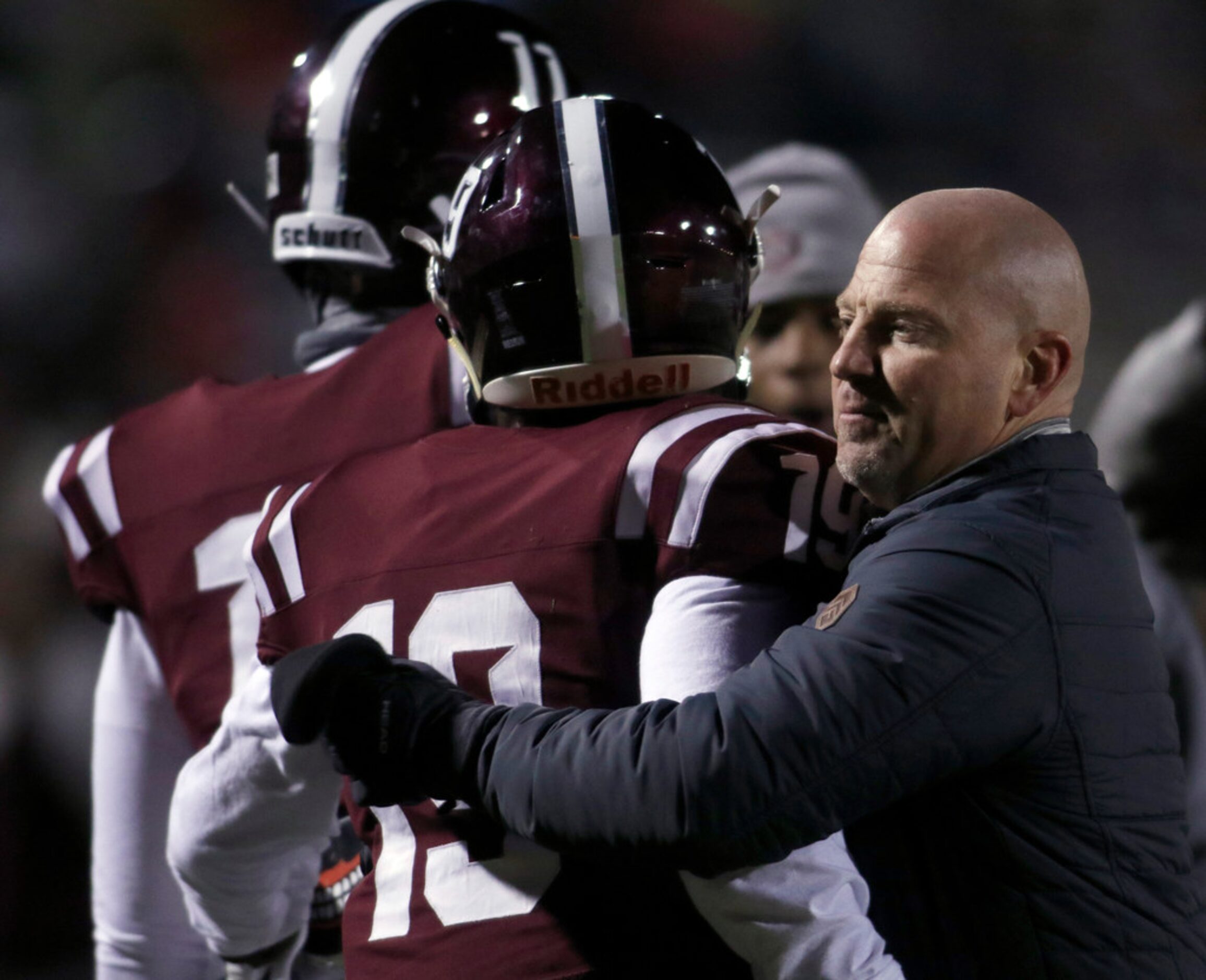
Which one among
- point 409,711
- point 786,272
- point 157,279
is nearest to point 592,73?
point 157,279

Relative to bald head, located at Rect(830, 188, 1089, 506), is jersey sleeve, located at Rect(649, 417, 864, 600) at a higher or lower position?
lower

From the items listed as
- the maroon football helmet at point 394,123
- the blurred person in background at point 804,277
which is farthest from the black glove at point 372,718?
the blurred person in background at point 804,277

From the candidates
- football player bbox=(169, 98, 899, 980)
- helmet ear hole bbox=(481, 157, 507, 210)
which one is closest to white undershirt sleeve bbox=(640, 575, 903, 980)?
football player bbox=(169, 98, 899, 980)

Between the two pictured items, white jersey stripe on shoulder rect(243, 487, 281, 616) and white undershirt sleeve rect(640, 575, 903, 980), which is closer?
white undershirt sleeve rect(640, 575, 903, 980)

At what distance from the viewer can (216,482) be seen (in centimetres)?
201

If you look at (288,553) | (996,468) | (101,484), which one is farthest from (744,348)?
(101,484)

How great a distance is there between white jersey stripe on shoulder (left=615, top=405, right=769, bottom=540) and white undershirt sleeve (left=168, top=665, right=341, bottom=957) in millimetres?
404

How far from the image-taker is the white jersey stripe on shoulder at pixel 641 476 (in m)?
1.31

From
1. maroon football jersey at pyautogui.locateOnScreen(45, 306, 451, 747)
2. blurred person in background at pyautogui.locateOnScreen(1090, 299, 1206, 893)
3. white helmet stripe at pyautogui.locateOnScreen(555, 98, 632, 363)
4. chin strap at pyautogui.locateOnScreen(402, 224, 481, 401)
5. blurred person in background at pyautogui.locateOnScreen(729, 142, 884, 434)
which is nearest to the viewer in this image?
white helmet stripe at pyautogui.locateOnScreen(555, 98, 632, 363)

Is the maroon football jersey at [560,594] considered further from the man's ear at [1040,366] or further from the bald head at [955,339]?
the man's ear at [1040,366]

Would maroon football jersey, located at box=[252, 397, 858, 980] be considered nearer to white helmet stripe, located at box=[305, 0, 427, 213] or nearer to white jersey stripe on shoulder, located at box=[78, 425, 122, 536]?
white jersey stripe on shoulder, located at box=[78, 425, 122, 536]

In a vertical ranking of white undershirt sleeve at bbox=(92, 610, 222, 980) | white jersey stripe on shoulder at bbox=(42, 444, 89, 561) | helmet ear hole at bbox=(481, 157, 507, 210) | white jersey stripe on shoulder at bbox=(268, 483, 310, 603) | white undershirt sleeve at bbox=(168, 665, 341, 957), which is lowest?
white undershirt sleeve at bbox=(92, 610, 222, 980)

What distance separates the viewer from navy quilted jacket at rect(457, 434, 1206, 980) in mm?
1113

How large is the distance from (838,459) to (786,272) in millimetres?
1496
